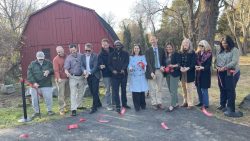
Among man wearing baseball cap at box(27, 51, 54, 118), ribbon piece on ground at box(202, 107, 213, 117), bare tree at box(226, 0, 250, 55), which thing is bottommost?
ribbon piece on ground at box(202, 107, 213, 117)

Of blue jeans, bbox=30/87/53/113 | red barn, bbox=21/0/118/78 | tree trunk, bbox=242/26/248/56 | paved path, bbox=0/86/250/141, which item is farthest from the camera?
tree trunk, bbox=242/26/248/56

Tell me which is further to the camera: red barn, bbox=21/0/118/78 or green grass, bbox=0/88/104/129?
red barn, bbox=21/0/118/78

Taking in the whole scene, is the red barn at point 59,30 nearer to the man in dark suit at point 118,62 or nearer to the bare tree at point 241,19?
the man in dark suit at point 118,62

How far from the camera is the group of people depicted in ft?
26.3

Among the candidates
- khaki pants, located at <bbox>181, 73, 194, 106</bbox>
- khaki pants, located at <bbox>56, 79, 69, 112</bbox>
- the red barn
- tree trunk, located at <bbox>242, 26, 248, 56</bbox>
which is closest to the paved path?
khaki pants, located at <bbox>181, 73, 194, 106</bbox>

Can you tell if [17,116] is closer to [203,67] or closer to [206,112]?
[206,112]

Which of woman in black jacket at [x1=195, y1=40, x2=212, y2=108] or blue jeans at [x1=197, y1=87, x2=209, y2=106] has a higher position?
woman in black jacket at [x1=195, y1=40, x2=212, y2=108]

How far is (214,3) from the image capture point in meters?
15.9

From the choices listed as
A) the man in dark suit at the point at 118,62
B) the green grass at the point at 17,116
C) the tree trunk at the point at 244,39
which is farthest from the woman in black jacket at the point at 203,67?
the tree trunk at the point at 244,39

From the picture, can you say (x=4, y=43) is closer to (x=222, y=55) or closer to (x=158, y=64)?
(x=158, y=64)

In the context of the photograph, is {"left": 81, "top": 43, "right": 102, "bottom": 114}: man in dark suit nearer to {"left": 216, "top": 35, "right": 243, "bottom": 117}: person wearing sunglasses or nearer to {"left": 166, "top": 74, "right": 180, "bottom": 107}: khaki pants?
{"left": 166, "top": 74, "right": 180, "bottom": 107}: khaki pants

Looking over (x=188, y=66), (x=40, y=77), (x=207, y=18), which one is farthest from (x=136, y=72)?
(x=207, y=18)

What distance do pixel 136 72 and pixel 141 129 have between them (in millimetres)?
2073

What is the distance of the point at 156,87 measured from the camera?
8.41m
